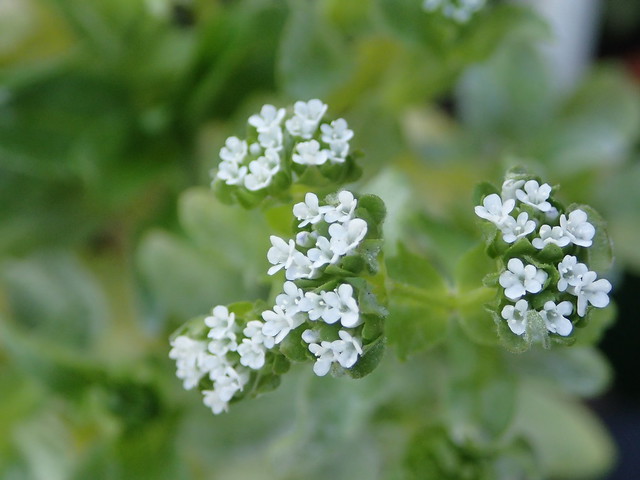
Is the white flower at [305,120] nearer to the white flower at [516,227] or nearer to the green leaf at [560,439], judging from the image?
the white flower at [516,227]

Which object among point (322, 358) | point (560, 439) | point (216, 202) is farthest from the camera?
point (560, 439)

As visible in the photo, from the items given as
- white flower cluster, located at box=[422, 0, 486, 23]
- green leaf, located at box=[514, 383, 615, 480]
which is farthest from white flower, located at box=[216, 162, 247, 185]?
green leaf, located at box=[514, 383, 615, 480]

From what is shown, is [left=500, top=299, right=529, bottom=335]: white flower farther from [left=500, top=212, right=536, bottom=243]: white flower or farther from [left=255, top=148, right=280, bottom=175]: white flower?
[left=255, top=148, right=280, bottom=175]: white flower

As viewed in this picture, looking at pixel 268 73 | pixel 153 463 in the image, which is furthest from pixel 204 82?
pixel 153 463

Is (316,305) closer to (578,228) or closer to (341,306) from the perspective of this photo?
(341,306)

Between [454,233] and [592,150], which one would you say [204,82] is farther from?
[592,150]

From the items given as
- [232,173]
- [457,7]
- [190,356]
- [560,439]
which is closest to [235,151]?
[232,173]
